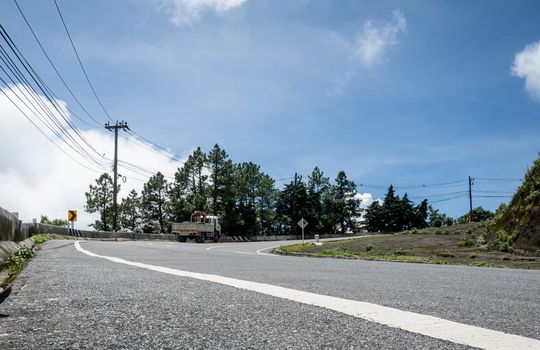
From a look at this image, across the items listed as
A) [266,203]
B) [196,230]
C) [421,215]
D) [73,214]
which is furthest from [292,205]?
[73,214]

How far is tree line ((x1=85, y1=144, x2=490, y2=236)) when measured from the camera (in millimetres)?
77688

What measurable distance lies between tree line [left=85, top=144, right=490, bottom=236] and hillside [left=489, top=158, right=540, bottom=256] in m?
56.5

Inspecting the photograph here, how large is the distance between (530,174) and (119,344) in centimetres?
2429

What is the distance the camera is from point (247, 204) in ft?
286

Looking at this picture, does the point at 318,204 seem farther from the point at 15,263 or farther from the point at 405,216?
the point at 15,263

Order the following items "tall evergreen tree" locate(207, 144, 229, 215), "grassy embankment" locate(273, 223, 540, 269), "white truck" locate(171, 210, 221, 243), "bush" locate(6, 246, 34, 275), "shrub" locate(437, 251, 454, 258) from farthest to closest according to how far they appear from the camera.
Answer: "tall evergreen tree" locate(207, 144, 229, 215), "white truck" locate(171, 210, 221, 243), "shrub" locate(437, 251, 454, 258), "grassy embankment" locate(273, 223, 540, 269), "bush" locate(6, 246, 34, 275)

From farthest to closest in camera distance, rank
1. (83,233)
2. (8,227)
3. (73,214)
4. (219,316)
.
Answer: (73,214) → (83,233) → (8,227) → (219,316)

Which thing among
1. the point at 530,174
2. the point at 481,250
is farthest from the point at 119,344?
the point at 530,174

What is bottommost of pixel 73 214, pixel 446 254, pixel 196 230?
pixel 446 254

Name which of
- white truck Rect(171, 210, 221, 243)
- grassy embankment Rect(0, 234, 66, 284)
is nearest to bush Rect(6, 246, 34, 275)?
grassy embankment Rect(0, 234, 66, 284)

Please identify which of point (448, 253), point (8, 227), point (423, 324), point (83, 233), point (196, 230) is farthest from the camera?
point (196, 230)

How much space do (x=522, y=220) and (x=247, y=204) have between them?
2722 inches

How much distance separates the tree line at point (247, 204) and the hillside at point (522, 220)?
5651cm

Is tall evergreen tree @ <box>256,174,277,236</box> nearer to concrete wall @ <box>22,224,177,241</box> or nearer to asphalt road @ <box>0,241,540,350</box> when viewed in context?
concrete wall @ <box>22,224,177,241</box>
